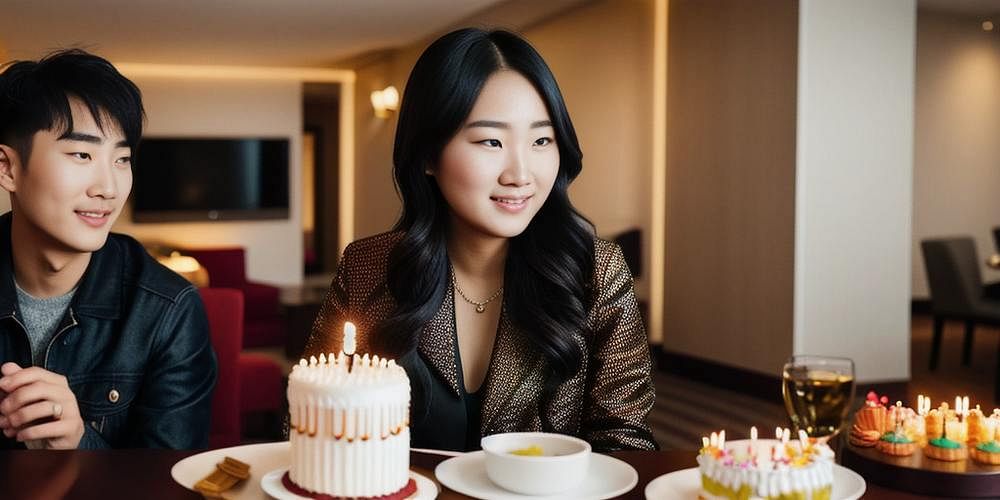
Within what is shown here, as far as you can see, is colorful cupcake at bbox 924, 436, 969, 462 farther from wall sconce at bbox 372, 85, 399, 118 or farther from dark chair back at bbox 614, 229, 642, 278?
wall sconce at bbox 372, 85, 399, 118

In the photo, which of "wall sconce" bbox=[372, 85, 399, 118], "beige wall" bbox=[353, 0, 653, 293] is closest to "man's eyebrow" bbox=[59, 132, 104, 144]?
"beige wall" bbox=[353, 0, 653, 293]

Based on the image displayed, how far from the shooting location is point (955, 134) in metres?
11.1

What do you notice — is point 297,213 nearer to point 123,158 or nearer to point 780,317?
point 780,317

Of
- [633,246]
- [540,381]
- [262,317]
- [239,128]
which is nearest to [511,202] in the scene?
[540,381]

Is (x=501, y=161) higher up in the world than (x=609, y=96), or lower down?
lower down

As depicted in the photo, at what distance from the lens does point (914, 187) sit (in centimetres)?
1105

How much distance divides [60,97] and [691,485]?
118 cm

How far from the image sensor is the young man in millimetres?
1643

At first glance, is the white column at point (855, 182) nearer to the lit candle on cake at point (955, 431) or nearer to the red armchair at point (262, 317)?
the red armchair at point (262, 317)

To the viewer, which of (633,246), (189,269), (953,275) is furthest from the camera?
(189,269)

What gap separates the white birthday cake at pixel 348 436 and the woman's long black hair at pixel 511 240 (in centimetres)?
59

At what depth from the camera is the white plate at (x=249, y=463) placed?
1184mm

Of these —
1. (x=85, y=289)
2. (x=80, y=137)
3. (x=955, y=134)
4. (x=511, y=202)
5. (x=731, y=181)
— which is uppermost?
(x=955, y=134)

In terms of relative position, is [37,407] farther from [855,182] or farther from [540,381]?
[855,182]
